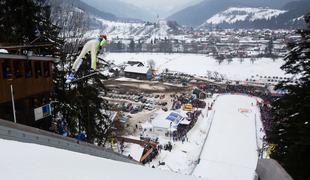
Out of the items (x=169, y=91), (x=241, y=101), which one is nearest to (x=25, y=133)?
(x=241, y=101)

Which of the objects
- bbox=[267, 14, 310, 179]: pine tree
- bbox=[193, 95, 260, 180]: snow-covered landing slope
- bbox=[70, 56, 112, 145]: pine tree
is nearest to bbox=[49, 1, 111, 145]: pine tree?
bbox=[70, 56, 112, 145]: pine tree

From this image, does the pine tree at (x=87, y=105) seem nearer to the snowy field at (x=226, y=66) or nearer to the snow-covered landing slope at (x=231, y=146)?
the snow-covered landing slope at (x=231, y=146)

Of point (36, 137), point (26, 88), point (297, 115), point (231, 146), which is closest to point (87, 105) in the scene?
point (26, 88)

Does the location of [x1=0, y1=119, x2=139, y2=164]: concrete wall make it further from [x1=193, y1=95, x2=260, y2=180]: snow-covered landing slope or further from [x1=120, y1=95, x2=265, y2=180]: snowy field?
[x1=120, y1=95, x2=265, y2=180]: snowy field

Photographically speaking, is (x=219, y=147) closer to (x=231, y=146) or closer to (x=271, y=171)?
(x=231, y=146)

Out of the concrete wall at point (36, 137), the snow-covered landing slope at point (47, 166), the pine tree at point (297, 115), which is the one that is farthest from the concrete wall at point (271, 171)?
the concrete wall at point (36, 137)

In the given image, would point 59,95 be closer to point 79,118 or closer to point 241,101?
point 79,118
